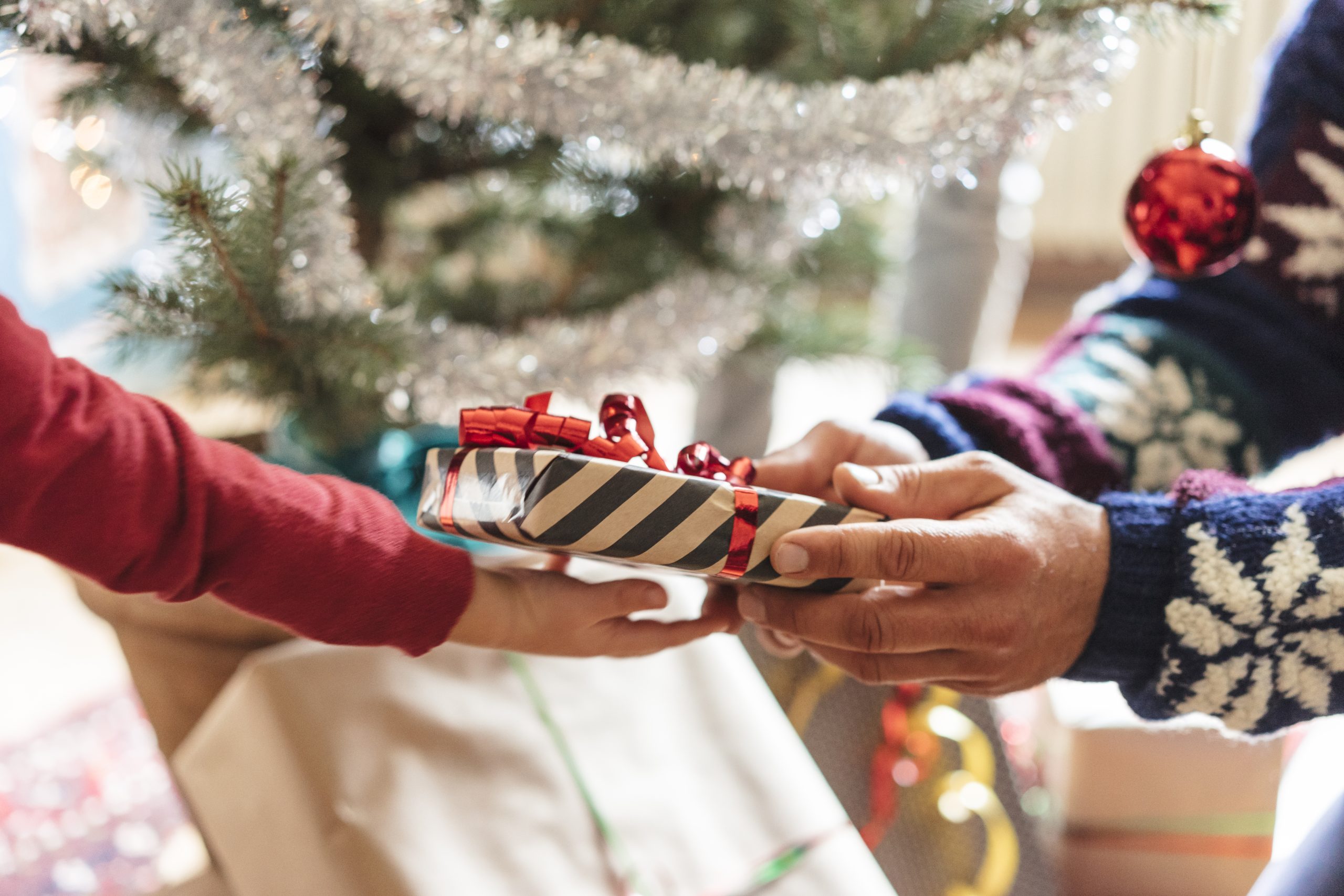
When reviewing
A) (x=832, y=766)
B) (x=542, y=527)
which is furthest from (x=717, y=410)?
(x=542, y=527)

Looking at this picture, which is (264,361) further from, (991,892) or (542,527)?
(991,892)

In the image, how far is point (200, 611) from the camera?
0.54 meters

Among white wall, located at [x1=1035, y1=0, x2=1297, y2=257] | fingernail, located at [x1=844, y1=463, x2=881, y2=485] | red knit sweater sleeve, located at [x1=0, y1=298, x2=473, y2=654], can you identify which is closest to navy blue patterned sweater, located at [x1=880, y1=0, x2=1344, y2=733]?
fingernail, located at [x1=844, y1=463, x2=881, y2=485]

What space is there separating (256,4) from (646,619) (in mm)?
411

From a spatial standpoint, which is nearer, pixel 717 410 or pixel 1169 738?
pixel 1169 738

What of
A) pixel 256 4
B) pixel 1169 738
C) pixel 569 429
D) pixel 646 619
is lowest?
pixel 1169 738

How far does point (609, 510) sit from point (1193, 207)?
454 mm

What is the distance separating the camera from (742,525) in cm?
38

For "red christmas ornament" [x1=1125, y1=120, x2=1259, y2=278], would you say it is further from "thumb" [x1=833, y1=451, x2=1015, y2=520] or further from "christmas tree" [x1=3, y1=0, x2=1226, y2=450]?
"thumb" [x1=833, y1=451, x2=1015, y2=520]

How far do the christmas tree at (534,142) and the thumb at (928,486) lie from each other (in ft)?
0.70

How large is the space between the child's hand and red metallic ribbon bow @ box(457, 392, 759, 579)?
0.05 meters

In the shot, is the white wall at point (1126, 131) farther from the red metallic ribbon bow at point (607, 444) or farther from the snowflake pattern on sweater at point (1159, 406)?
the red metallic ribbon bow at point (607, 444)

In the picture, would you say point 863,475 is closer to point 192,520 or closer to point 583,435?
point 583,435

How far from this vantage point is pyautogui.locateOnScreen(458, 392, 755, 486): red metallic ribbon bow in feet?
1.32
